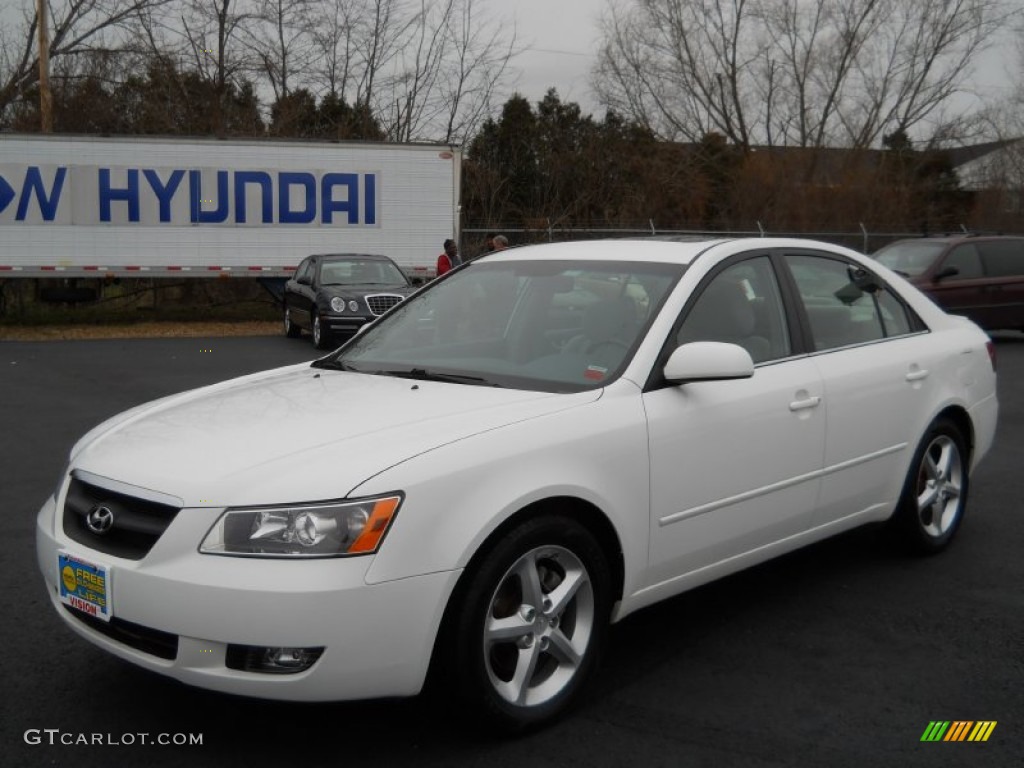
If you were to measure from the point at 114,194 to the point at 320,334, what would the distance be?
680cm

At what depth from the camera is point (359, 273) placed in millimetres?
17641

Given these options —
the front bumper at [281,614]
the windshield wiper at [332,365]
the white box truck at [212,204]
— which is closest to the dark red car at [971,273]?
the white box truck at [212,204]

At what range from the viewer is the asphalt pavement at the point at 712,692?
323cm

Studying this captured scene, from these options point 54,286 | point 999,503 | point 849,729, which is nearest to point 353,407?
point 849,729

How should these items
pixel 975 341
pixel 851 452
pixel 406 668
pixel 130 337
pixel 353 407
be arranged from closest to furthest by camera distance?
pixel 406 668 < pixel 353 407 < pixel 851 452 < pixel 975 341 < pixel 130 337

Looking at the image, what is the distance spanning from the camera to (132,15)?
28.7m

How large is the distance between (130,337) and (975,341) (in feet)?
54.7

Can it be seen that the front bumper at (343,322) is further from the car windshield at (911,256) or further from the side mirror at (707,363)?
the side mirror at (707,363)

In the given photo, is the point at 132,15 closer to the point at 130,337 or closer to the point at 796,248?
the point at 130,337

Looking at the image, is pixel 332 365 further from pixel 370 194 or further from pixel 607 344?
pixel 370 194

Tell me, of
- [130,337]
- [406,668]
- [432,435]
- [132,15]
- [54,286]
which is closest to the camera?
[406,668]

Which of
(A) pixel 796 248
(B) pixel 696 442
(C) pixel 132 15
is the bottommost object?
(B) pixel 696 442

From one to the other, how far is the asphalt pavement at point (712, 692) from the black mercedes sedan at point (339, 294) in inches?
429

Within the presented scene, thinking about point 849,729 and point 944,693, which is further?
point 944,693
